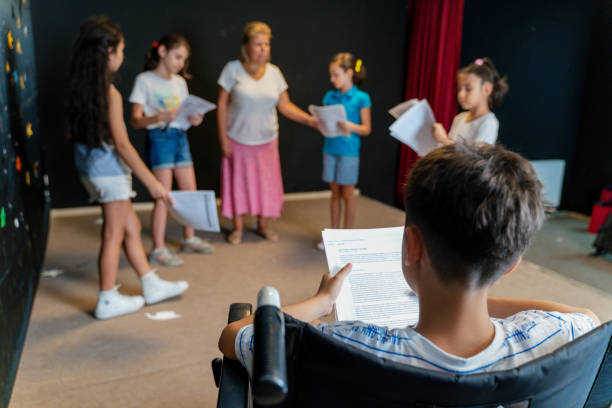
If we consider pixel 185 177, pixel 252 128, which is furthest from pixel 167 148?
pixel 252 128

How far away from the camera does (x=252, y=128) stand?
10.7 feet

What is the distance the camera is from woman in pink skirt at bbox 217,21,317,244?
3170mm

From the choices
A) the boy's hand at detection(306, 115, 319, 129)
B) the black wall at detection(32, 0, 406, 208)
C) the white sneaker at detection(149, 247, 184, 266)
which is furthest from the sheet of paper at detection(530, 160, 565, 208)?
the white sneaker at detection(149, 247, 184, 266)

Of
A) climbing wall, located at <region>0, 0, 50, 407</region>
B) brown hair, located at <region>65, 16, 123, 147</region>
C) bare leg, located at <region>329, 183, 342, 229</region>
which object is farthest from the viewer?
bare leg, located at <region>329, 183, 342, 229</region>

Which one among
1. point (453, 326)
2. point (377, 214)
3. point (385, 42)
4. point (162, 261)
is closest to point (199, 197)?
point (162, 261)

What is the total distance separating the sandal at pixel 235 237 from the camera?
11.0 ft

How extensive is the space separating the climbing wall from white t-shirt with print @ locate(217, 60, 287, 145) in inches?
44.6

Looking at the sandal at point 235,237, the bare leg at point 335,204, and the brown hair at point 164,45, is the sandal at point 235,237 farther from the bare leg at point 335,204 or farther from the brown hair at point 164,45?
the brown hair at point 164,45

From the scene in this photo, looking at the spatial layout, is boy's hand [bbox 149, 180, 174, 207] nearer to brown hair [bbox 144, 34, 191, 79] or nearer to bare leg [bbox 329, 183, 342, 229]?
brown hair [bbox 144, 34, 191, 79]

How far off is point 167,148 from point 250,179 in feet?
2.06

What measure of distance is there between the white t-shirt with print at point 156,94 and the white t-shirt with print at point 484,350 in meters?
2.38

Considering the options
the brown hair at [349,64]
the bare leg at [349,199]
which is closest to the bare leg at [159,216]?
the bare leg at [349,199]

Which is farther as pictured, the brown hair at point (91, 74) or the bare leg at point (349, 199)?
the bare leg at point (349, 199)

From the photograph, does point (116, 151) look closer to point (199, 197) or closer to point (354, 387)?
point (199, 197)
